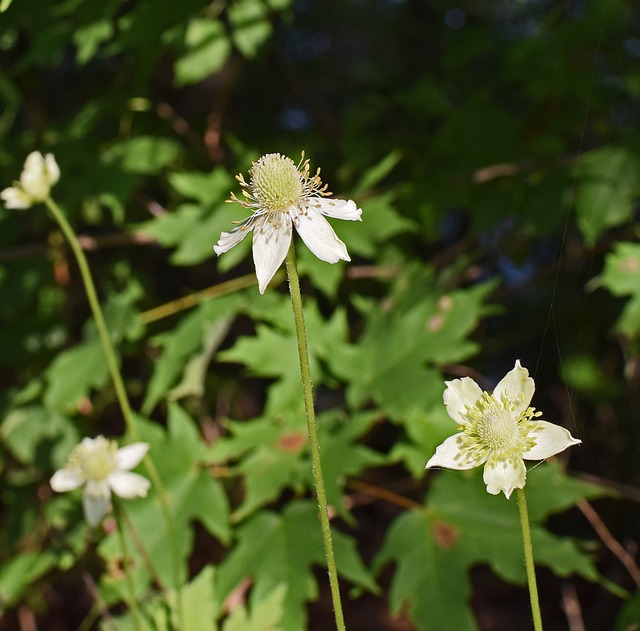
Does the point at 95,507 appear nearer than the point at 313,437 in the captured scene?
No

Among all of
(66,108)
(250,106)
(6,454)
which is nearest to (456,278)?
(6,454)

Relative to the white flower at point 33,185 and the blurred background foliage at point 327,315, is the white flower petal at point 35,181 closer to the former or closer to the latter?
the white flower at point 33,185

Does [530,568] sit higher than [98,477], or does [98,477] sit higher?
[530,568]

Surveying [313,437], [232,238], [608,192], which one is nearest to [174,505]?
[232,238]

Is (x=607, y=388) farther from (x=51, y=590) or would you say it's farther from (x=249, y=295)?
(x=51, y=590)

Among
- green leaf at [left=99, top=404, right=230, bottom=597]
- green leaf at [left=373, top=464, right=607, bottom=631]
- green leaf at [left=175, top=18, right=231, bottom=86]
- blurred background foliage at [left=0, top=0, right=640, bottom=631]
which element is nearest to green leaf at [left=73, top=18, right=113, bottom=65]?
blurred background foliage at [left=0, top=0, right=640, bottom=631]

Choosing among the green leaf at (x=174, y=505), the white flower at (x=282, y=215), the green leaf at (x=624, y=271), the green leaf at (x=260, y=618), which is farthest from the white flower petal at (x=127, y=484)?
the green leaf at (x=624, y=271)

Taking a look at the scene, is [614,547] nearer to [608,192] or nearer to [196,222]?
[608,192]
